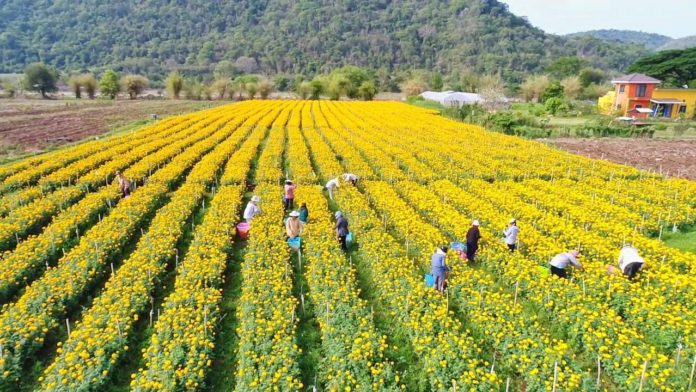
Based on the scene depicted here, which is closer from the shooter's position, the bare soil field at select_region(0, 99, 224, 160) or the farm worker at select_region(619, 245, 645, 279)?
the farm worker at select_region(619, 245, 645, 279)

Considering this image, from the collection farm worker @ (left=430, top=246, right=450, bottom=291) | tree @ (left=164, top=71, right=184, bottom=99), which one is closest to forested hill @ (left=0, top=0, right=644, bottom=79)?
tree @ (left=164, top=71, right=184, bottom=99)

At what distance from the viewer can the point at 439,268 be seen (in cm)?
975

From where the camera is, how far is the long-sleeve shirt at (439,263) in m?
9.62

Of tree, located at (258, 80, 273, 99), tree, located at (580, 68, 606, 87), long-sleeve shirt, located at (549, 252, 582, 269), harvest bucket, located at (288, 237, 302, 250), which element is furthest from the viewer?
tree, located at (580, 68, 606, 87)

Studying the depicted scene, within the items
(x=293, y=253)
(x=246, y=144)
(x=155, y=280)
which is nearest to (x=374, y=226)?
(x=293, y=253)

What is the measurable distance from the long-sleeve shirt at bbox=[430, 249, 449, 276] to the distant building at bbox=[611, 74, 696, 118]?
181 ft

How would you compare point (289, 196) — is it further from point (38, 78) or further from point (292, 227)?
point (38, 78)

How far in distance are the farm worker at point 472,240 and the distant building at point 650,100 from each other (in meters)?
52.8

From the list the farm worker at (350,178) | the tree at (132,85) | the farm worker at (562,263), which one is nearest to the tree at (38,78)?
the tree at (132,85)

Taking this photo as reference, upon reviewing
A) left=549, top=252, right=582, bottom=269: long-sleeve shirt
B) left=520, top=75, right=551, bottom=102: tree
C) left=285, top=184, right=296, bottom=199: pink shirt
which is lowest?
left=549, top=252, right=582, bottom=269: long-sleeve shirt

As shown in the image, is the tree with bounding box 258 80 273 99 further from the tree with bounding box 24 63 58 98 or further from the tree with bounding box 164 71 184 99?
the tree with bounding box 24 63 58 98

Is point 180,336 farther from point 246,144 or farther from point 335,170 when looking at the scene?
point 246,144

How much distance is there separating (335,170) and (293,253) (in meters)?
8.27

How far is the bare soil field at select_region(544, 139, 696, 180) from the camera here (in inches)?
953
